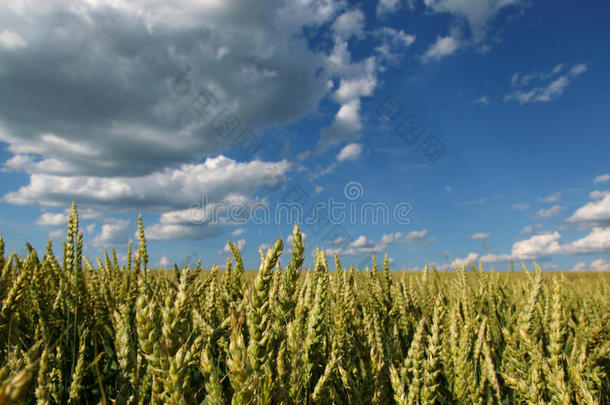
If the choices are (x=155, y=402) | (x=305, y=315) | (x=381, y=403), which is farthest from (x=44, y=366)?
(x=381, y=403)

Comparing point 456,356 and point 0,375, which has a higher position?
point 0,375

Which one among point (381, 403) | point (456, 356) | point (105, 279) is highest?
point (105, 279)

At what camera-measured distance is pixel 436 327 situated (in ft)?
5.16

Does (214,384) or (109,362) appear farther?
(109,362)

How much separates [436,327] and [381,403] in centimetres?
45

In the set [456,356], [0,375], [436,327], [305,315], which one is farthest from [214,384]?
[456,356]

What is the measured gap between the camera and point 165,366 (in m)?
0.93

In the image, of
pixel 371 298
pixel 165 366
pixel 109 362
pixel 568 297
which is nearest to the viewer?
pixel 165 366

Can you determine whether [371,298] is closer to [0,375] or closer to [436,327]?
[436,327]

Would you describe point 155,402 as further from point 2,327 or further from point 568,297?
point 568,297

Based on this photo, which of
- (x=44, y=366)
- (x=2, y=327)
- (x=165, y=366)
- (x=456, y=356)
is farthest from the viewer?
(x=2, y=327)

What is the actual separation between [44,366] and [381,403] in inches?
54.6

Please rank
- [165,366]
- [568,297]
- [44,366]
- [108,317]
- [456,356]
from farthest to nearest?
1. [568,297]
2. [108,317]
3. [456,356]
4. [44,366]
5. [165,366]

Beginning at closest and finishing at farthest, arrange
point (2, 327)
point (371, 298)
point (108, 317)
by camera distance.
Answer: point (2, 327) → point (108, 317) → point (371, 298)
